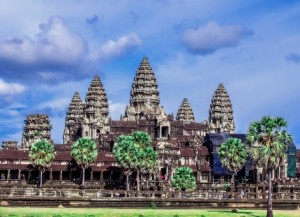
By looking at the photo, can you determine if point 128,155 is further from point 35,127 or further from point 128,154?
point 35,127

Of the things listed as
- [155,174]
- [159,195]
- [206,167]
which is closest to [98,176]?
[155,174]

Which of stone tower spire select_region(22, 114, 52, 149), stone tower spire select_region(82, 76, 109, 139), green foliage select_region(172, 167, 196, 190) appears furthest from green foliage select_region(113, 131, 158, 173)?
stone tower spire select_region(22, 114, 52, 149)

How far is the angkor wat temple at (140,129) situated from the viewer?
124750 millimetres

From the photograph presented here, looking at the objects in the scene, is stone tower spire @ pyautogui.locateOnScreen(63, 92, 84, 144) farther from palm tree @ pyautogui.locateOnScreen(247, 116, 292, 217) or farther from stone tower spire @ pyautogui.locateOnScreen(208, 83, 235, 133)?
palm tree @ pyautogui.locateOnScreen(247, 116, 292, 217)

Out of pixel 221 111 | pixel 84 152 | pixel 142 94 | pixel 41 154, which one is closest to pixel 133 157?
pixel 84 152

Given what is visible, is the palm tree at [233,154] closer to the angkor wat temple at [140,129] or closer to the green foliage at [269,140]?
the angkor wat temple at [140,129]

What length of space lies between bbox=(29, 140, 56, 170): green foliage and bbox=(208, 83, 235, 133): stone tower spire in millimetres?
79494

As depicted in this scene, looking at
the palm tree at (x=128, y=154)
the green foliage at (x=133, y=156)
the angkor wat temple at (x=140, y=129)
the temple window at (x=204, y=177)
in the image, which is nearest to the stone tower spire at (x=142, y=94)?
the angkor wat temple at (x=140, y=129)

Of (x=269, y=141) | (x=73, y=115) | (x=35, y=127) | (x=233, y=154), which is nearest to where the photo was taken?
(x=269, y=141)

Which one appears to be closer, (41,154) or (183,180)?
(183,180)

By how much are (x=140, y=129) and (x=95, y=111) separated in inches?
888

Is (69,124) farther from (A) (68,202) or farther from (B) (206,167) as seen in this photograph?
(A) (68,202)

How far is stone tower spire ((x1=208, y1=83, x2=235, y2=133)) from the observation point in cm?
18700

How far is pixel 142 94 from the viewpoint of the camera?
174500 mm
